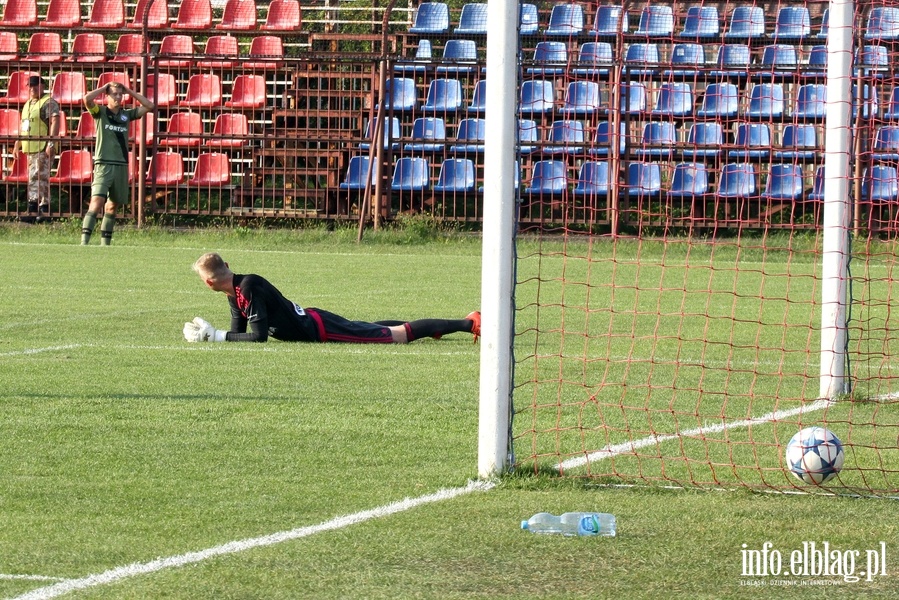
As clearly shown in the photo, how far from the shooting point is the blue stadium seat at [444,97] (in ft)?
77.4

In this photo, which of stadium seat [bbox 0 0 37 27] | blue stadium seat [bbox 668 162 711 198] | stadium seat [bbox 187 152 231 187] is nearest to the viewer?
blue stadium seat [bbox 668 162 711 198]

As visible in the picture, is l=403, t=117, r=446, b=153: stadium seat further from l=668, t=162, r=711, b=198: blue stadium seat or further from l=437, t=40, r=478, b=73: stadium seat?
l=668, t=162, r=711, b=198: blue stadium seat

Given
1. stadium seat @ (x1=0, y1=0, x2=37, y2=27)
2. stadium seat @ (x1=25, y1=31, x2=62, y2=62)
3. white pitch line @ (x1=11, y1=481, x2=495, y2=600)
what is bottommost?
white pitch line @ (x1=11, y1=481, x2=495, y2=600)

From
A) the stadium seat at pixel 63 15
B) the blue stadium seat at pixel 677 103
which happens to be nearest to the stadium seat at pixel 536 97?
the blue stadium seat at pixel 677 103

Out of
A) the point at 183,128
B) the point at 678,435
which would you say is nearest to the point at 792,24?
the point at 183,128

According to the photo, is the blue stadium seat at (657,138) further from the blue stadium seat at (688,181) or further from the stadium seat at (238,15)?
the stadium seat at (238,15)

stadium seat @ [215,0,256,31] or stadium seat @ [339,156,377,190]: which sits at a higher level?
stadium seat @ [215,0,256,31]

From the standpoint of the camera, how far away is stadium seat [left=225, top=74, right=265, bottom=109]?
2458 cm

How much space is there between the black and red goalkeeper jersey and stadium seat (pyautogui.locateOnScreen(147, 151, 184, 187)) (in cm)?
1321

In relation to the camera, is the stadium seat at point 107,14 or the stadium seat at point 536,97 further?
the stadium seat at point 107,14

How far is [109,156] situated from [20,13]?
31.5ft

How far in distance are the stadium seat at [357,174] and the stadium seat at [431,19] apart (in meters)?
3.80

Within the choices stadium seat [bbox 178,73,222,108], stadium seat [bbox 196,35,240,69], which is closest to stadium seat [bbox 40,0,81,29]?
stadium seat [bbox 196,35,240,69]

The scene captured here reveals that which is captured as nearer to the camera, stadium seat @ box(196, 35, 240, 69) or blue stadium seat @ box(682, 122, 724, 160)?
blue stadium seat @ box(682, 122, 724, 160)
